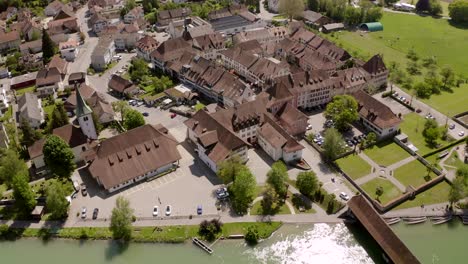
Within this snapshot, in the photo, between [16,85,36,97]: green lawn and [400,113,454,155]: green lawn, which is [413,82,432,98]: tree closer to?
[400,113,454,155]: green lawn

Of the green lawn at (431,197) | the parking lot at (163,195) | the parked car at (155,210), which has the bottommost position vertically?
the green lawn at (431,197)

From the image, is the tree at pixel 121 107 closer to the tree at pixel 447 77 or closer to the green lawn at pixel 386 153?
the green lawn at pixel 386 153

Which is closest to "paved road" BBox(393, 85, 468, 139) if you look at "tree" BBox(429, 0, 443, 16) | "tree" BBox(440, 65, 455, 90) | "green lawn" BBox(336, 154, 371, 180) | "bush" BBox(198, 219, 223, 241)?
"tree" BBox(440, 65, 455, 90)

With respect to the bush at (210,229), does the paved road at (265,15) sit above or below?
below

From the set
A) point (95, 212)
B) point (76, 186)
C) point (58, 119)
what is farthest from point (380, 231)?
point (58, 119)

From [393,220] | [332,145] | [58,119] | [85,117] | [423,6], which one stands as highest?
[85,117]

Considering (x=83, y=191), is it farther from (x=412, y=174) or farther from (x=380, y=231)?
(x=412, y=174)

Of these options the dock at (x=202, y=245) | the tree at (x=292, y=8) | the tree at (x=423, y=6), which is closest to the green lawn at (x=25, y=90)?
the dock at (x=202, y=245)

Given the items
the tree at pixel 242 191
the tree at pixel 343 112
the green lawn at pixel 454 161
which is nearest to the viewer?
the tree at pixel 242 191
